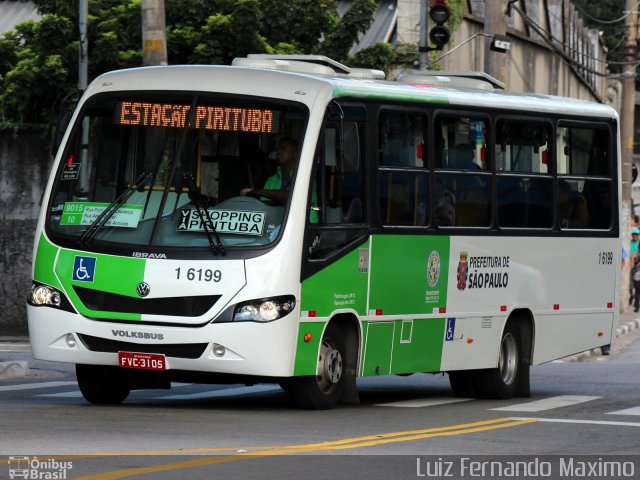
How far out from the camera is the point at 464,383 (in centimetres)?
1670

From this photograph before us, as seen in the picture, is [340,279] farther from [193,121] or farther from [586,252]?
[586,252]

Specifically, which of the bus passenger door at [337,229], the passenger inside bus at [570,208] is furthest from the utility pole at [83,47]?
the bus passenger door at [337,229]

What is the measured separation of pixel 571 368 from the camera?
74.0 feet

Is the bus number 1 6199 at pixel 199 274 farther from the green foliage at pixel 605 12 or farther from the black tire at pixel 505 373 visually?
the green foliage at pixel 605 12

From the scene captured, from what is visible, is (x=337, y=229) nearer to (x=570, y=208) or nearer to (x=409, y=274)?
(x=409, y=274)

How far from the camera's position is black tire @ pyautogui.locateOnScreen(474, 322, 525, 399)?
16469 millimetres

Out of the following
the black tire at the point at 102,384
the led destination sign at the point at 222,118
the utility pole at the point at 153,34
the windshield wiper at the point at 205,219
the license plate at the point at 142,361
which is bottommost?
the black tire at the point at 102,384

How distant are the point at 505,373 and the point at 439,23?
10677 mm

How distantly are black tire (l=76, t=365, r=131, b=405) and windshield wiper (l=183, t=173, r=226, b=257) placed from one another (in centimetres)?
165

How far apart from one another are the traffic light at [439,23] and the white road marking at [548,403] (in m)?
10.5

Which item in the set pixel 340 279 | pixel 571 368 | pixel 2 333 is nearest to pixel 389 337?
pixel 340 279

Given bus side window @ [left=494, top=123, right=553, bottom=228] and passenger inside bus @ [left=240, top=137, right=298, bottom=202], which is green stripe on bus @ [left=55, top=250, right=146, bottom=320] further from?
bus side window @ [left=494, top=123, right=553, bottom=228]

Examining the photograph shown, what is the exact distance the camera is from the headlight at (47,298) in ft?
43.6

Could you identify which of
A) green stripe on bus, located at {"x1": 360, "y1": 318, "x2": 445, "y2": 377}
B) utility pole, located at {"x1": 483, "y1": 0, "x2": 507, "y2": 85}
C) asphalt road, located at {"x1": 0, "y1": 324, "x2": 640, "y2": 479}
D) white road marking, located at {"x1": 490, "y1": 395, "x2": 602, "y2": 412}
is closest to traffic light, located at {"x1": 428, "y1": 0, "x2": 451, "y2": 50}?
utility pole, located at {"x1": 483, "y1": 0, "x2": 507, "y2": 85}
